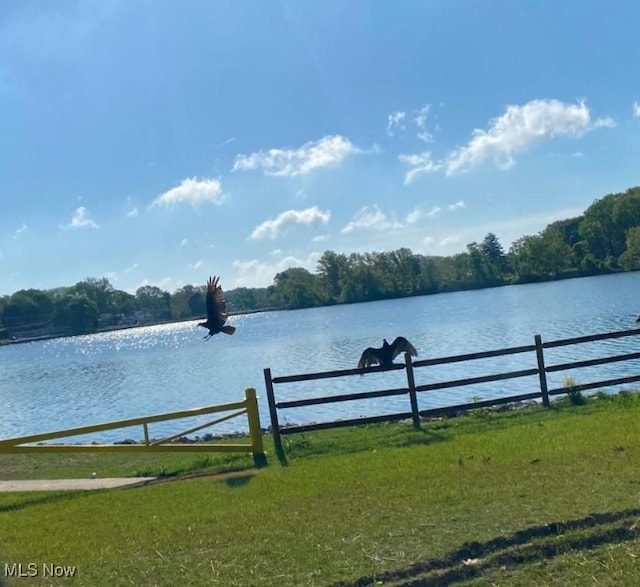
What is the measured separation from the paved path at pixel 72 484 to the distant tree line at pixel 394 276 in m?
99.7

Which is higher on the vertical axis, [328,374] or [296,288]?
[296,288]

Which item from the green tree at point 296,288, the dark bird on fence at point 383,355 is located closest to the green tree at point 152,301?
the green tree at point 296,288

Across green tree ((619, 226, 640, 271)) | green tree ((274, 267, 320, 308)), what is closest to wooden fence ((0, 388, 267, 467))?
green tree ((619, 226, 640, 271))

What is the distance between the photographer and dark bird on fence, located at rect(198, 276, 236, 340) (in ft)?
28.2

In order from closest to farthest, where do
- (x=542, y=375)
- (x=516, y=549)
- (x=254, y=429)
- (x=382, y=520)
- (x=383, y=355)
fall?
(x=516, y=549)
(x=382, y=520)
(x=254, y=429)
(x=383, y=355)
(x=542, y=375)

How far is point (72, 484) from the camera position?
1104 cm

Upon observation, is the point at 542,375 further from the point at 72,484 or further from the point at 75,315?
the point at 75,315

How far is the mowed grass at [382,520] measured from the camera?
195 inches

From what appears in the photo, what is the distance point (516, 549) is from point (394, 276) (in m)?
131

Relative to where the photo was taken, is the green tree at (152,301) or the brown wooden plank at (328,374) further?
the green tree at (152,301)

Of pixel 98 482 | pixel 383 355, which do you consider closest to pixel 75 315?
pixel 383 355

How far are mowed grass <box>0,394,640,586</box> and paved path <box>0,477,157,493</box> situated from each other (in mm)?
506

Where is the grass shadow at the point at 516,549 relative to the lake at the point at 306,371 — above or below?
above

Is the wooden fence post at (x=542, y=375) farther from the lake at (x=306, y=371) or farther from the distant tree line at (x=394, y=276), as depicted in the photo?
the distant tree line at (x=394, y=276)
